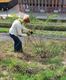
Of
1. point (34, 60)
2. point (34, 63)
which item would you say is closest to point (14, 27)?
point (34, 60)

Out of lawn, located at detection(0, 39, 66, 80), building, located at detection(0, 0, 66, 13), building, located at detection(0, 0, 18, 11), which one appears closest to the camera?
lawn, located at detection(0, 39, 66, 80)

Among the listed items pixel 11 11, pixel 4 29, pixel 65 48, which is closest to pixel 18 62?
pixel 65 48

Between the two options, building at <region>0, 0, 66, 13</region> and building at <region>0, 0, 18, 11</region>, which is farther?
building at <region>0, 0, 18, 11</region>

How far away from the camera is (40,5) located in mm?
22766

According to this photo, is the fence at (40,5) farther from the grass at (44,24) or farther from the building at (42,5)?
the grass at (44,24)

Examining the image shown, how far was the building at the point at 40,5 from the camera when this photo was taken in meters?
22.5

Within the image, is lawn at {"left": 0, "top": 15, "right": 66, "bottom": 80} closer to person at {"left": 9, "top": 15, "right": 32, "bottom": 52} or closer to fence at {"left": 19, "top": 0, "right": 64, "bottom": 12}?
person at {"left": 9, "top": 15, "right": 32, "bottom": 52}

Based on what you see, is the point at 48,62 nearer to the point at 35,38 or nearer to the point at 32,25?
the point at 35,38

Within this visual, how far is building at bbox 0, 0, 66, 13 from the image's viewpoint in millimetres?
22547

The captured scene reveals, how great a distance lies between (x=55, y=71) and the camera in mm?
12148

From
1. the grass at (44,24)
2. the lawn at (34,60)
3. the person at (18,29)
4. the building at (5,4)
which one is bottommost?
the building at (5,4)

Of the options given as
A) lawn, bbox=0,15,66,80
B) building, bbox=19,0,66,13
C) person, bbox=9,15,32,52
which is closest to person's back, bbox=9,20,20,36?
person, bbox=9,15,32,52

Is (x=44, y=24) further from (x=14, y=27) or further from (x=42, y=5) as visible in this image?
(x=42, y=5)

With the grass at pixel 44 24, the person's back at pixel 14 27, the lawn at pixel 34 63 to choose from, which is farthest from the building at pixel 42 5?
the person's back at pixel 14 27
